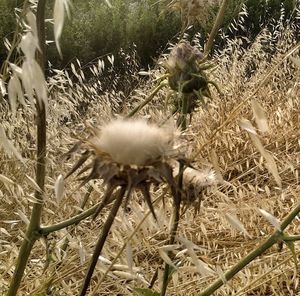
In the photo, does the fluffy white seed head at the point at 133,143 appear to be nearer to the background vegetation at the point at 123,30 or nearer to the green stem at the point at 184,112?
the green stem at the point at 184,112

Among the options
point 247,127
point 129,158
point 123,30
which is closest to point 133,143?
point 129,158

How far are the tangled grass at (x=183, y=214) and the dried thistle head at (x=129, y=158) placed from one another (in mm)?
44

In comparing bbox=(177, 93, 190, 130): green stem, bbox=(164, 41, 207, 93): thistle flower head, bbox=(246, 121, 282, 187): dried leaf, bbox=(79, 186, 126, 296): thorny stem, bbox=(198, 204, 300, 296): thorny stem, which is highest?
bbox=(164, 41, 207, 93): thistle flower head

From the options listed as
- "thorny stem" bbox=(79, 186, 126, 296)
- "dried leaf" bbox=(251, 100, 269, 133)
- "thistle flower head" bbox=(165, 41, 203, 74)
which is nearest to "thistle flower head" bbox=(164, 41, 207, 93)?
"thistle flower head" bbox=(165, 41, 203, 74)

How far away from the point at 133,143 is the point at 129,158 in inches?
0.6

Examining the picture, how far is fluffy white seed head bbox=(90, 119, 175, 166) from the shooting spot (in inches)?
22.6

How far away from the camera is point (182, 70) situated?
0.94 m

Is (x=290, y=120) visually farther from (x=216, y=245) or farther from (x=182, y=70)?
(x=182, y=70)

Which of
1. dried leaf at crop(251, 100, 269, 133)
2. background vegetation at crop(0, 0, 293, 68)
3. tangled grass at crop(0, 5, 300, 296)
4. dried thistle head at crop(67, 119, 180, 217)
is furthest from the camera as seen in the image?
background vegetation at crop(0, 0, 293, 68)

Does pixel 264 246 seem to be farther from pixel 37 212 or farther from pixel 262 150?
pixel 37 212

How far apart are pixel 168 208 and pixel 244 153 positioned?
1360 mm

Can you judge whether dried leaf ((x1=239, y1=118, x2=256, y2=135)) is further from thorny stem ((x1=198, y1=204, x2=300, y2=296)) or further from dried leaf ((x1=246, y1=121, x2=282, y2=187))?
thorny stem ((x1=198, y1=204, x2=300, y2=296))

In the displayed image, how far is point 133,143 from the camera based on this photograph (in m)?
0.58

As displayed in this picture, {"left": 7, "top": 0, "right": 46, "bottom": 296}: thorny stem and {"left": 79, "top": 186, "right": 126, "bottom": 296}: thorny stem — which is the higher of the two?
{"left": 7, "top": 0, "right": 46, "bottom": 296}: thorny stem
